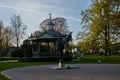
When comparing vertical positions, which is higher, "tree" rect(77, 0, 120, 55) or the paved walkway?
"tree" rect(77, 0, 120, 55)

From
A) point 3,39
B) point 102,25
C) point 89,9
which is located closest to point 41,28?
point 3,39

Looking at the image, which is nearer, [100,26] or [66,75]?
[66,75]

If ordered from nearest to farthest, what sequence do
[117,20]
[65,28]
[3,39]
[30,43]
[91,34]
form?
1. [117,20]
2. [91,34]
3. [30,43]
4. [65,28]
5. [3,39]

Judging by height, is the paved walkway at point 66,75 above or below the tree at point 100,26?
below

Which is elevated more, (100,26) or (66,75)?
(100,26)

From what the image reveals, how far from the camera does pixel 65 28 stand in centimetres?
7219

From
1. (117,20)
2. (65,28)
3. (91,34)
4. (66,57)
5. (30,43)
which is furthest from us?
(65,28)

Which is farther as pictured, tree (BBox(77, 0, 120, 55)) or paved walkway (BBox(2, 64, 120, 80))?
tree (BBox(77, 0, 120, 55))

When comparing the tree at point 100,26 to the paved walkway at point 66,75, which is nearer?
the paved walkway at point 66,75

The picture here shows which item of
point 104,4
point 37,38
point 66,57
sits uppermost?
point 104,4

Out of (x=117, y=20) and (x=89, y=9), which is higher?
(x=89, y=9)

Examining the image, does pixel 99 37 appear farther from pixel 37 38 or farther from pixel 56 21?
pixel 56 21

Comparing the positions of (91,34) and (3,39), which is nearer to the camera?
(91,34)

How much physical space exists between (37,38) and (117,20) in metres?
15.8
